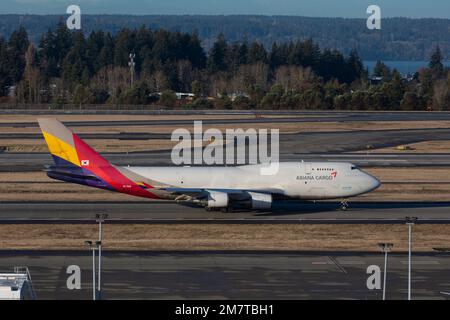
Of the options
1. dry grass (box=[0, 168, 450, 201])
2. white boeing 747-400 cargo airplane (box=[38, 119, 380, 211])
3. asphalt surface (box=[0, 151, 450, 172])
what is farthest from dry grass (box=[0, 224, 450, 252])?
asphalt surface (box=[0, 151, 450, 172])

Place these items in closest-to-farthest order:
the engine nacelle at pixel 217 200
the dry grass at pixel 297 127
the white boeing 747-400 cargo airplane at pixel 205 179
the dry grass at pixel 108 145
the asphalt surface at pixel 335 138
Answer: the engine nacelle at pixel 217 200 < the white boeing 747-400 cargo airplane at pixel 205 179 < the dry grass at pixel 108 145 < the asphalt surface at pixel 335 138 < the dry grass at pixel 297 127

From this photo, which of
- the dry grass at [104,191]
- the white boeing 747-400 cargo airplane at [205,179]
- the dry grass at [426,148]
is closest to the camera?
the white boeing 747-400 cargo airplane at [205,179]

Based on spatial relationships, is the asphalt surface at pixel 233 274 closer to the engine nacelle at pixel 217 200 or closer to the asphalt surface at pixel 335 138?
the engine nacelle at pixel 217 200

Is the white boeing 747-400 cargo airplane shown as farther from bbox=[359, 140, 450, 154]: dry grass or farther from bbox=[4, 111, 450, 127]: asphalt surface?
bbox=[4, 111, 450, 127]: asphalt surface

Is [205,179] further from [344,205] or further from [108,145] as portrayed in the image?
[108,145]

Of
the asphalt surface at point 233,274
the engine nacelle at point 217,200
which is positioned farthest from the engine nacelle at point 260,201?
the asphalt surface at point 233,274

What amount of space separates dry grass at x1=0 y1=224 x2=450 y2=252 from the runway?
1.99 m

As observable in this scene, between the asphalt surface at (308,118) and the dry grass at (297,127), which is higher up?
the asphalt surface at (308,118)

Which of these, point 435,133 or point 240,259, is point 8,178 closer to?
point 240,259

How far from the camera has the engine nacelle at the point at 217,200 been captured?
51.7 meters

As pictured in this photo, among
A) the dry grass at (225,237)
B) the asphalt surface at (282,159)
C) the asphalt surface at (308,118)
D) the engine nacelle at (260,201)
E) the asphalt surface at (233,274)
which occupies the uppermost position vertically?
the asphalt surface at (308,118)
